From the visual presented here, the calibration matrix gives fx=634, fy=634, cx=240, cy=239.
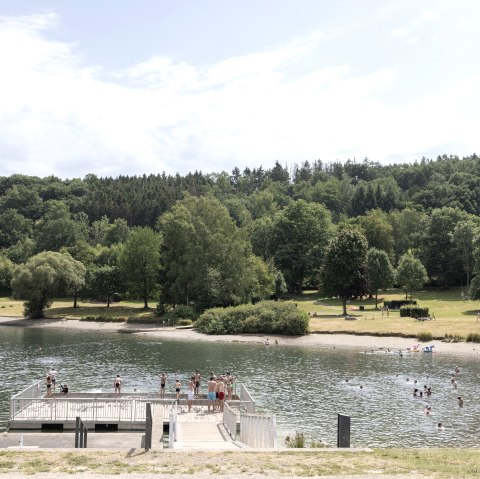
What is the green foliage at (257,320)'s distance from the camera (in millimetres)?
85438

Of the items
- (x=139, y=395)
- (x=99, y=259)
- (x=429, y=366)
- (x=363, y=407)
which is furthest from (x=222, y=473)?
(x=99, y=259)

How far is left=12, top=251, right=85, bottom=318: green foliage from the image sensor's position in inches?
4149

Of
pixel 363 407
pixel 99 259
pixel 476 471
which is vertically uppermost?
pixel 99 259

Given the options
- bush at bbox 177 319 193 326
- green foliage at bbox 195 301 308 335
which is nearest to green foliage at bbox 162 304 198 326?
bush at bbox 177 319 193 326

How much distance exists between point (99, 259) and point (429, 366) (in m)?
93.4

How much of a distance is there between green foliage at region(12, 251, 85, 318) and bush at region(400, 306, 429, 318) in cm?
5628

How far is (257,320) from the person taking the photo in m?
87.5

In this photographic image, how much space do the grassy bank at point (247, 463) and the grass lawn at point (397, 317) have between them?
5767cm

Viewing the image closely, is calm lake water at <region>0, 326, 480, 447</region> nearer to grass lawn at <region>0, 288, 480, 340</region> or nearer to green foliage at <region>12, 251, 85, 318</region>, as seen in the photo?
grass lawn at <region>0, 288, 480, 340</region>

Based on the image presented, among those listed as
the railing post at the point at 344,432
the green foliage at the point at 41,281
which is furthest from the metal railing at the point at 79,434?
the green foliage at the point at 41,281

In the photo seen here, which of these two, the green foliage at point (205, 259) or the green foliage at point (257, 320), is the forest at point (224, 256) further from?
the green foliage at point (257, 320)

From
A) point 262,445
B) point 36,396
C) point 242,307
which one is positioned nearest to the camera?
point 262,445

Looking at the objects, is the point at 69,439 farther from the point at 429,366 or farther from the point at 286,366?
the point at 429,366

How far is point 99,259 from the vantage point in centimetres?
14138
